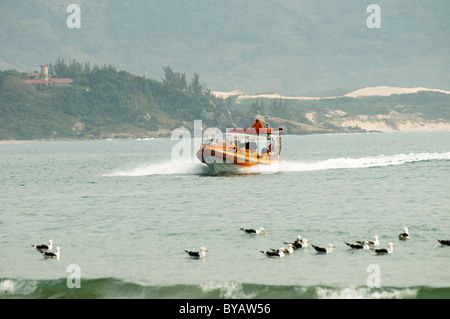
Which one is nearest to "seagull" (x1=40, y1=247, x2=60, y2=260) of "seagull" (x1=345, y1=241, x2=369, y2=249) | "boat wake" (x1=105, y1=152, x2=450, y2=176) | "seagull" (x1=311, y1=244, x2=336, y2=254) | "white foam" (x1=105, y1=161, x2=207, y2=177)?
"seagull" (x1=311, y1=244, x2=336, y2=254)

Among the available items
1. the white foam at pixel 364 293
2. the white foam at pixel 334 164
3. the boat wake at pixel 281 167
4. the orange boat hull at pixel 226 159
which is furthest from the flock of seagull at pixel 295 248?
the white foam at pixel 334 164

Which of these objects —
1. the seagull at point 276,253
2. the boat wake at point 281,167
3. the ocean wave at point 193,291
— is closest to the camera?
the ocean wave at point 193,291

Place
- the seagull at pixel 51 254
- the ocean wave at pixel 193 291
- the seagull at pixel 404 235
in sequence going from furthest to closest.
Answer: the seagull at pixel 404 235
the seagull at pixel 51 254
the ocean wave at pixel 193 291

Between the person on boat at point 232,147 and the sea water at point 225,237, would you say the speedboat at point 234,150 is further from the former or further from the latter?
the sea water at point 225,237

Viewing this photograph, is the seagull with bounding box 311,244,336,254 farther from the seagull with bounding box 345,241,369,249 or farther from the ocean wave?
the ocean wave

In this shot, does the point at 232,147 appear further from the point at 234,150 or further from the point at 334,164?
the point at 334,164

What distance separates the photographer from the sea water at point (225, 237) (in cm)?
1920

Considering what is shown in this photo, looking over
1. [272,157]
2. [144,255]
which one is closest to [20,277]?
[144,255]

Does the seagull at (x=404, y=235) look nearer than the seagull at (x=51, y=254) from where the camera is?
No

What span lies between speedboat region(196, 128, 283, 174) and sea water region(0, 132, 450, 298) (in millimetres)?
1270

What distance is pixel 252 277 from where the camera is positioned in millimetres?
19828

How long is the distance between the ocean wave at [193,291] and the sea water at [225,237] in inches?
1.2

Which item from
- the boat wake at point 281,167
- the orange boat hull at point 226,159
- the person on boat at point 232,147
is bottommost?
the boat wake at point 281,167

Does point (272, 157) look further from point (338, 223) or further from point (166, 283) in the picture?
point (166, 283)
